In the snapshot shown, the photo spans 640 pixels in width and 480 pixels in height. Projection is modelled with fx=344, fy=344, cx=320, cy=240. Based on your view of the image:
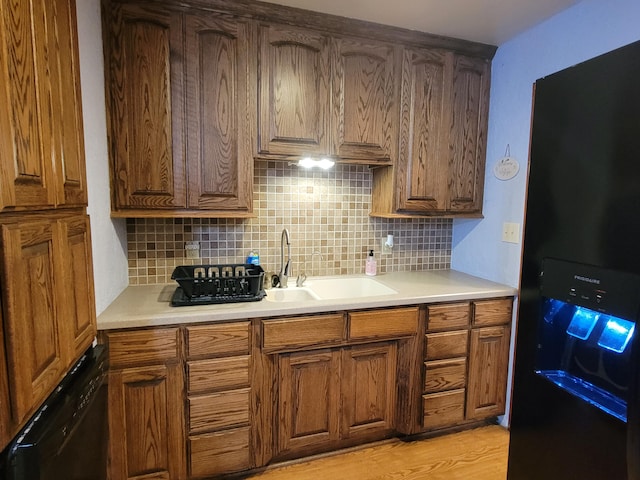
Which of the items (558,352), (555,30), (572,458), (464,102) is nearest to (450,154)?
(464,102)

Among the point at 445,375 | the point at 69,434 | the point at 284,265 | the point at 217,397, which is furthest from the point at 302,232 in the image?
the point at 69,434

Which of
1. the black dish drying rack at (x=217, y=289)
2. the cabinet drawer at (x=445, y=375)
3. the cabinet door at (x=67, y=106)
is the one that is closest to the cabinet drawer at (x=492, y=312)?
the cabinet drawer at (x=445, y=375)

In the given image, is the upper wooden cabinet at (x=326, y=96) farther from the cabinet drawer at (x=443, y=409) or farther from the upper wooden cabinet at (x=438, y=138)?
the cabinet drawer at (x=443, y=409)

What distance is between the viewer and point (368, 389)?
192 cm

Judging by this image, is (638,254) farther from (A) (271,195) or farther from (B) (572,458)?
(A) (271,195)

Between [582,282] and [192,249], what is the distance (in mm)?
1883

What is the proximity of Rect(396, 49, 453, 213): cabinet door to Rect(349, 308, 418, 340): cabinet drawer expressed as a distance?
26.7 inches

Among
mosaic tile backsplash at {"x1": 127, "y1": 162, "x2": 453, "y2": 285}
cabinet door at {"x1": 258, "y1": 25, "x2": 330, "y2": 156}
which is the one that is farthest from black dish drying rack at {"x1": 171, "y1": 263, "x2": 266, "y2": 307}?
cabinet door at {"x1": 258, "y1": 25, "x2": 330, "y2": 156}

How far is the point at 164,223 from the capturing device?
2041 mm

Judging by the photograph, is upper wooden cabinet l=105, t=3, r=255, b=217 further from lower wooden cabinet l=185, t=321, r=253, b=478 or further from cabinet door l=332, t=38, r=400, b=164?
lower wooden cabinet l=185, t=321, r=253, b=478

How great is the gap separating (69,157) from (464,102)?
2163mm

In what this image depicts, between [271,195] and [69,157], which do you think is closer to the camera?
[69,157]

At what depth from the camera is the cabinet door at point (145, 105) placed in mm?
1637

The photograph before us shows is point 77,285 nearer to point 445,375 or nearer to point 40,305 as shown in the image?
point 40,305
